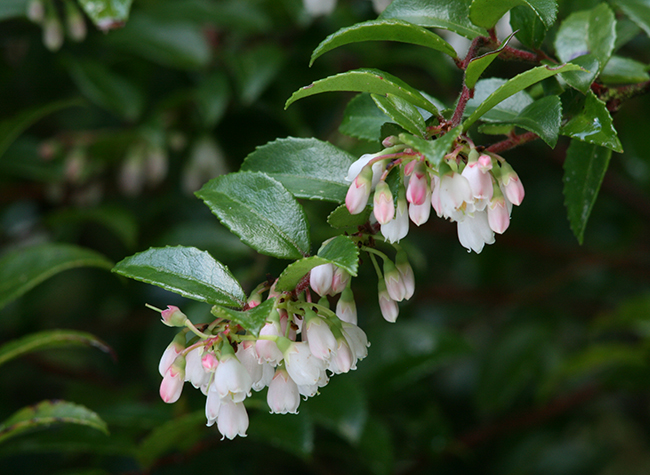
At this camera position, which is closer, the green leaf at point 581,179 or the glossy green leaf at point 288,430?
the green leaf at point 581,179

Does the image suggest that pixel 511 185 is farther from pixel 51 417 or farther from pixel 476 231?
pixel 51 417

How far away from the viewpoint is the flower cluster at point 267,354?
611mm

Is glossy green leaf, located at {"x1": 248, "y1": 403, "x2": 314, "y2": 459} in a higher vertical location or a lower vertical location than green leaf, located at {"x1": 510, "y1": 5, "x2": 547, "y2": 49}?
lower

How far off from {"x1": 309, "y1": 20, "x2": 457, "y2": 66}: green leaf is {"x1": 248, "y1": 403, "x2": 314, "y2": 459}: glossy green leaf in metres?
0.76

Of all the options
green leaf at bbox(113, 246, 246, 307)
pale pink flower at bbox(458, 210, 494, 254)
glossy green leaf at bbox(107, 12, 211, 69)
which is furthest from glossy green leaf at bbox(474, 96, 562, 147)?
glossy green leaf at bbox(107, 12, 211, 69)

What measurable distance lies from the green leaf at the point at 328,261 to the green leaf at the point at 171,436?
494 mm

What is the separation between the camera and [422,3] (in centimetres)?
71

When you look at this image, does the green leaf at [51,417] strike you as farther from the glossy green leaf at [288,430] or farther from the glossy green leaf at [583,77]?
the glossy green leaf at [583,77]

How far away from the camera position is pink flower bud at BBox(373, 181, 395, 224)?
596 mm

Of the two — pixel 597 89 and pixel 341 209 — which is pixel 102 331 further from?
pixel 597 89

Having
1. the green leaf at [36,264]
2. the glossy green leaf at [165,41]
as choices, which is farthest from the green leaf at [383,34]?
the glossy green leaf at [165,41]

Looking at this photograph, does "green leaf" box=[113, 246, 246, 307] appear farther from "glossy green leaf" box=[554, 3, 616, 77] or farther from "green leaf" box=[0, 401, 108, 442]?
"glossy green leaf" box=[554, 3, 616, 77]

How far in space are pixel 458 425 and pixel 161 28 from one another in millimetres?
1627

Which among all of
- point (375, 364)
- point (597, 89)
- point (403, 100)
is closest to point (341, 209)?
point (403, 100)
